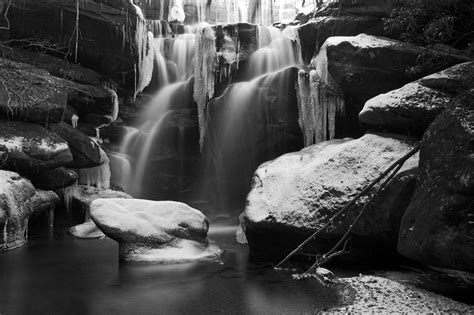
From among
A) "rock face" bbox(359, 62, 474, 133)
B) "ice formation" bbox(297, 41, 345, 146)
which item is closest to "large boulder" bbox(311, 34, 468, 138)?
"ice formation" bbox(297, 41, 345, 146)

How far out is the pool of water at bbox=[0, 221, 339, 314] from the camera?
Result: 5473 mm

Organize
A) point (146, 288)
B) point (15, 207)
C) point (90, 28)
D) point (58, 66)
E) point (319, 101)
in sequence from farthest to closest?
point (58, 66) → point (90, 28) → point (319, 101) → point (15, 207) → point (146, 288)

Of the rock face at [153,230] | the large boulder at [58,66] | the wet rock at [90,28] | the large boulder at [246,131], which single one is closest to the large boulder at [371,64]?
the large boulder at [246,131]

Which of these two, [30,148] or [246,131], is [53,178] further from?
[246,131]

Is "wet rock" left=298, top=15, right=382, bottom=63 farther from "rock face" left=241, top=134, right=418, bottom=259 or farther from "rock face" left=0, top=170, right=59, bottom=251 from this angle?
"rock face" left=0, top=170, right=59, bottom=251

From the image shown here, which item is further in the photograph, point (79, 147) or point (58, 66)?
point (58, 66)

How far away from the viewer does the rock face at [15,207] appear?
372 inches

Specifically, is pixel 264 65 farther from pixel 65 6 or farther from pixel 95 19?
pixel 65 6

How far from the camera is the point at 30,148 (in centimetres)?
1122

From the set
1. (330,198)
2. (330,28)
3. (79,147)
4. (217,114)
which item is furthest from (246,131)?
(330,198)

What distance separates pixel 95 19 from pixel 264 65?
6.67 meters

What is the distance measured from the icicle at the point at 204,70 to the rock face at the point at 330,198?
24.2ft

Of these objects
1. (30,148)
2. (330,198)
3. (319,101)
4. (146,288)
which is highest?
(319,101)

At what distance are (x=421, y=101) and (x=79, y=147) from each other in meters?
10.6
